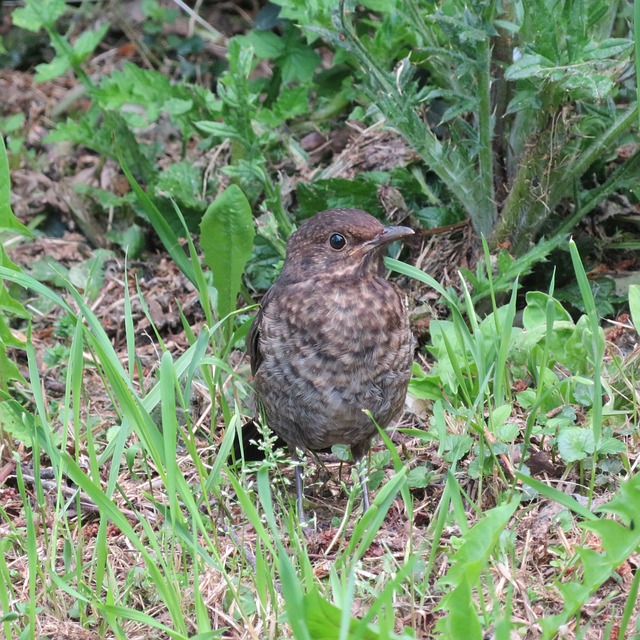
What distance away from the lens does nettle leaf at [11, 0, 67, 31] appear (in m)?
5.68

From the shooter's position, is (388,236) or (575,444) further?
(388,236)

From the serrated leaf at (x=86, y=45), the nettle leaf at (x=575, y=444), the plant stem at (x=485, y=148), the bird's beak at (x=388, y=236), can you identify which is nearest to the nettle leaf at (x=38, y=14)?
the serrated leaf at (x=86, y=45)

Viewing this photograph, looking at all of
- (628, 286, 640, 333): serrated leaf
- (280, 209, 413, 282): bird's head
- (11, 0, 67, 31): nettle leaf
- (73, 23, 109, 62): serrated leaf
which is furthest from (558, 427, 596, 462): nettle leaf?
(11, 0, 67, 31): nettle leaf

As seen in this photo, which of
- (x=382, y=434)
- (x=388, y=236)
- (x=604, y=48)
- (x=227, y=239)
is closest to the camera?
(x=382, y=434)

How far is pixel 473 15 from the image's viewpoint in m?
3.98

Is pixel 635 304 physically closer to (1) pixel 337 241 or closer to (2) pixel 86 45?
(1) pixel 337 241

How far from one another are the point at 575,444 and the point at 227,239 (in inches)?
64.8

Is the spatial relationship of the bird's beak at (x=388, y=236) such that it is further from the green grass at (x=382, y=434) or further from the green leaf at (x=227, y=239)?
the green leaf at (x=227, y=239)

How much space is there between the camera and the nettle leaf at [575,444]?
3361 millimetres

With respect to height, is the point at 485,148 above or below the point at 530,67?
below

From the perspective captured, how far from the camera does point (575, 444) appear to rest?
338 cm

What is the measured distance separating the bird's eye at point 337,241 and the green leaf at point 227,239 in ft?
1.31

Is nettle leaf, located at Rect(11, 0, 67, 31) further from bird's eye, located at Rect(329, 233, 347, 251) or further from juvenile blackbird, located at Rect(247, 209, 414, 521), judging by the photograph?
bird's eye, located at Rect(329, 233, 347, 251)

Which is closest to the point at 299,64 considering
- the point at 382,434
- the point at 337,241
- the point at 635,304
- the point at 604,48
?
the point at 337,241
